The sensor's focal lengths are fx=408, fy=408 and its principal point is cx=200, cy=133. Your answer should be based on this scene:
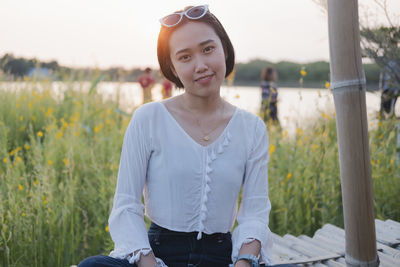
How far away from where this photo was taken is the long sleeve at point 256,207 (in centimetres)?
155

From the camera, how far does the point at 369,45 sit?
3.15 m

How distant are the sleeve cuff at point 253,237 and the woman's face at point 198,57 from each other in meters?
0.53

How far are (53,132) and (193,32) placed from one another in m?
2.59

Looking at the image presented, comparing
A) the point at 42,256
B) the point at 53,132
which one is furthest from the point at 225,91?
the point at 42,256

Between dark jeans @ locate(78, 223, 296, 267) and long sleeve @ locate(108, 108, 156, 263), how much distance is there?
0.30ft

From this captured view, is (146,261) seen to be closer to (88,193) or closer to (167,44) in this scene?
(167,44)

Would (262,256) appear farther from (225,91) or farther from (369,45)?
(225,91)

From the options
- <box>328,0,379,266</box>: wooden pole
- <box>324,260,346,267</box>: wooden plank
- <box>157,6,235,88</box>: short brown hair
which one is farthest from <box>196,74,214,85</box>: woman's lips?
<box>324,260,346,267</box>: wooden plank

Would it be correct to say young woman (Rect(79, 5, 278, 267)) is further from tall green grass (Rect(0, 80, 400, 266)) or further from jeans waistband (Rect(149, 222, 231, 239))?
tall green grass (Rect(0, 80, 400, 266))

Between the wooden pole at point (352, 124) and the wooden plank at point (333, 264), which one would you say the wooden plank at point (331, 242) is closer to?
the wooden plank at point (333, 264)

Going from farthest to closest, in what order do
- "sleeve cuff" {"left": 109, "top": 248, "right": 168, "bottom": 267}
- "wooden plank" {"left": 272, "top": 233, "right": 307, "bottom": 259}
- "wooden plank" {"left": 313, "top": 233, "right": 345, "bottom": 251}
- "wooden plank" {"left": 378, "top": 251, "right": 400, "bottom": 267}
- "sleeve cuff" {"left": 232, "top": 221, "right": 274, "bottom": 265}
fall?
"wooden plank" {"left": 313, "top": 233, "right": 345, "bottom": 251} < "wooden plank" {"left": 272, "top": 233, "right": 307, "bottom": 259} < "wooden plank" {"left": 378, "top": 251, "right": 400, "bottom": 267} < "sleeve cuff" {"left": 232, "top": 221, "right": 274, "bottom": 265} < "sleeve cuff" {"left": 109, "top": 248, "right": 168, "bottom": 267}

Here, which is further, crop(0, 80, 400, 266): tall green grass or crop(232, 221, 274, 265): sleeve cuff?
crop(0, 80, 400, 266): tall green grass

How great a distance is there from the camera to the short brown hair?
1579 mm

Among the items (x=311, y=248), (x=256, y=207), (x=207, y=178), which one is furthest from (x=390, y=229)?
(x=207, y=178)
